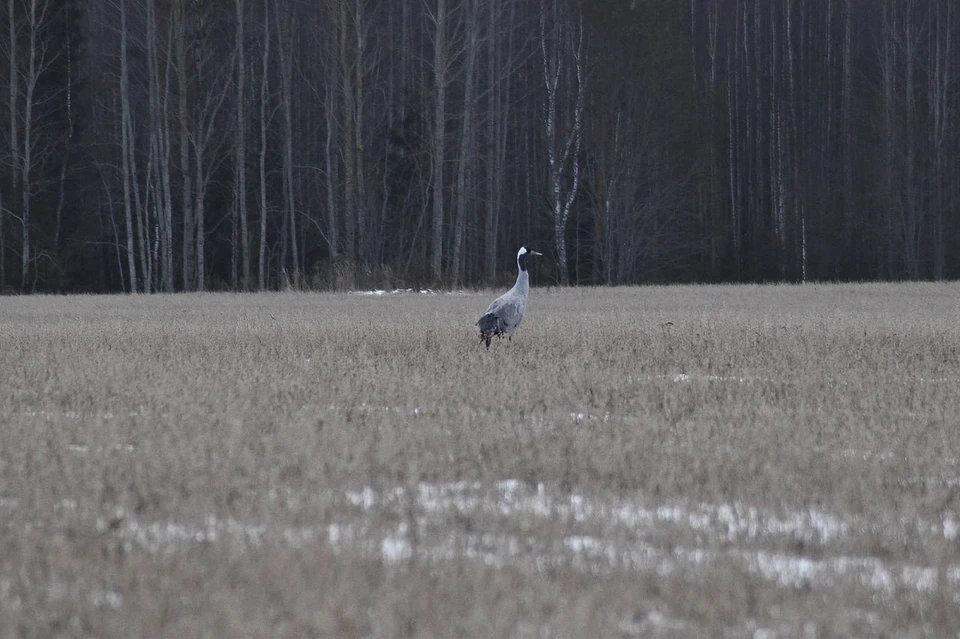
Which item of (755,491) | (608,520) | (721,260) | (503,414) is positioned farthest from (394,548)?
(721,260)

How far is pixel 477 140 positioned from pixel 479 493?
130 ft

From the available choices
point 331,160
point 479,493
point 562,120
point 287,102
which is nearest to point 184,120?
point 287,102

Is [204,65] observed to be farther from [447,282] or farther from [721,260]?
[721,260]

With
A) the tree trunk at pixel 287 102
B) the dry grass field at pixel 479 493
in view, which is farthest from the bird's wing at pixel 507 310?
the tree trunk at pixel 287 102

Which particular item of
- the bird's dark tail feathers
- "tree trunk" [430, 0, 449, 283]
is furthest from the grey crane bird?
"tree trunk" [430, 0, 449, 283]

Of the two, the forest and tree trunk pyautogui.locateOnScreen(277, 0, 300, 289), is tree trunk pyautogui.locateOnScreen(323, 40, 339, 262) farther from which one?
tree trunk pyautogui.locateOnScreen(277, 0, 300, 289)

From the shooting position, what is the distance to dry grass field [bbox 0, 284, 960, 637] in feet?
12.7

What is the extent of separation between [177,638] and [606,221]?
3679 cm

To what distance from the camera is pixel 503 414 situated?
7855 mm

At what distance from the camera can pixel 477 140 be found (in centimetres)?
4462

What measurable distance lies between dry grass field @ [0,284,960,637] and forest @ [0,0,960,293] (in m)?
21.4

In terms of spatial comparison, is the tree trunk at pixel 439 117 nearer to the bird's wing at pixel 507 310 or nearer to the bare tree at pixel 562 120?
the bare tree at pixel 562 120

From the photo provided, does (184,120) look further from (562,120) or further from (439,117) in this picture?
(562,120)

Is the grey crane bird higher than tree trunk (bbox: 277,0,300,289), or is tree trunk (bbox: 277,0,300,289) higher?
tree trunk (bbox: 277,0,300,289)
